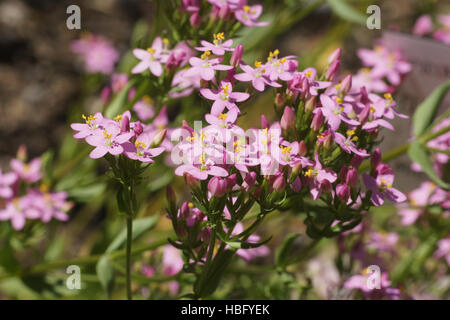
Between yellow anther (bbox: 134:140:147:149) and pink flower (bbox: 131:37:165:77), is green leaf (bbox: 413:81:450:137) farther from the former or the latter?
yellow anther (bbox: 134:140:147:149)

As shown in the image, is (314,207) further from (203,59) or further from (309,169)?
(203,59)

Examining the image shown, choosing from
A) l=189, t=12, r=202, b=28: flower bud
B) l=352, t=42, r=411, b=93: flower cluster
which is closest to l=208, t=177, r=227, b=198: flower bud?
l=189, t=12, r=202, b=28: flower bud

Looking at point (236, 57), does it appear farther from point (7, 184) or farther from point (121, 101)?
point (7, 184)

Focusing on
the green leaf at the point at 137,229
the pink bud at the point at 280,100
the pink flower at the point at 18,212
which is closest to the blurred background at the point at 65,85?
the pink flower at the point at 18,212

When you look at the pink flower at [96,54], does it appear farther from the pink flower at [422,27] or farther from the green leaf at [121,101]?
the pink flower at [422,27]

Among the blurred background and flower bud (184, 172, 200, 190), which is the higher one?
the blurred background

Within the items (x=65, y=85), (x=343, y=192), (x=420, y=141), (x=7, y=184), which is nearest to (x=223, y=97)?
(x=343, y=192)
